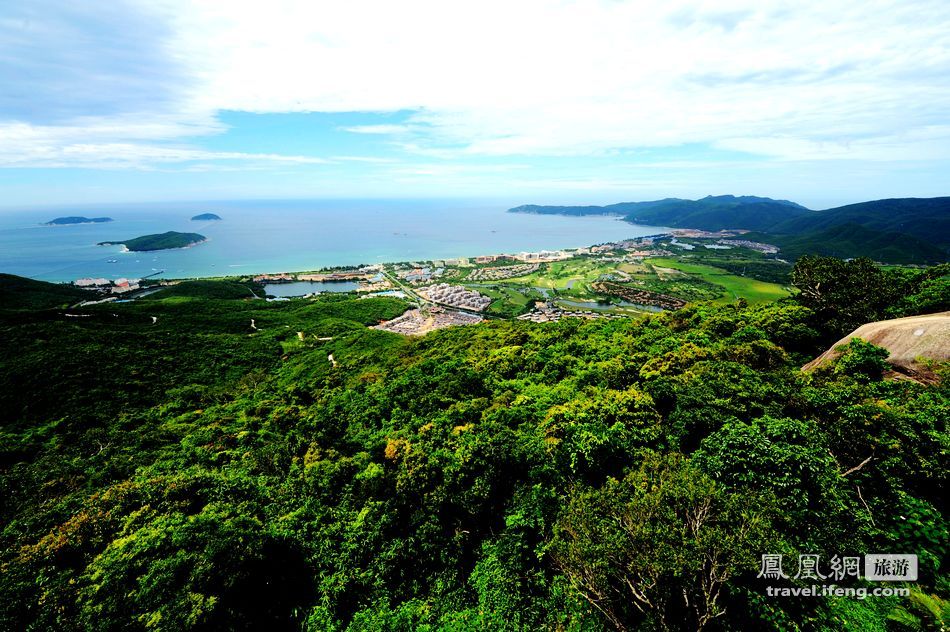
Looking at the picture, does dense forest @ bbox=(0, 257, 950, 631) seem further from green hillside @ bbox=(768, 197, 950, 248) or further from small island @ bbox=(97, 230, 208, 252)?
green hillside @ bbox=(768, 197, 950, 248)

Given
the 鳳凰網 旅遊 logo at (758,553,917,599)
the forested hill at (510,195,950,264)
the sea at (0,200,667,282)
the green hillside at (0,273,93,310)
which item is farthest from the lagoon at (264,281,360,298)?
the forested hill at (510,195,950,264)

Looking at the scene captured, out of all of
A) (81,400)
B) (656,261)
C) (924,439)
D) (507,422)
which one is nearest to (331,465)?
(507,422)

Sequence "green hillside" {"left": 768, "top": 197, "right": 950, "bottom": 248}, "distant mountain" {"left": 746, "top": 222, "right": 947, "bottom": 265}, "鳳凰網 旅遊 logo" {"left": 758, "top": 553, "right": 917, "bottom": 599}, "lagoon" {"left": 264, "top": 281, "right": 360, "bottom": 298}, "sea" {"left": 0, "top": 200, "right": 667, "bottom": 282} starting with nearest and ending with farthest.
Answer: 1. "鳳凰網 旅遊 logo" {"left": 758, "top": 553, "right": 917, "bottom": 599}
2. "lagoon" {"left": 264, "top": 281, "right": 360, "bottom": 298}
3. "distant mountain" {"left": 746, "top": 222, "right": 947, "bottom": 265}
4. "sea" {"left": 0, "top": 200, "right": 667, "bottom": 282}
5. "green hillside" {"left": 768, "top": 197, "right": 950, "bottom": 248}

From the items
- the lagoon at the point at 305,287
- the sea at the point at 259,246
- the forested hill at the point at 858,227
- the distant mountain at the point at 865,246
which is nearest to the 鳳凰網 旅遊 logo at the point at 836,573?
the lagoon at the point at 305,287

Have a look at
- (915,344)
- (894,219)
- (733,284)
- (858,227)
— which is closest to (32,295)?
(915,344)

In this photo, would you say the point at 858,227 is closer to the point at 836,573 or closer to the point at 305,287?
the point at 836,573

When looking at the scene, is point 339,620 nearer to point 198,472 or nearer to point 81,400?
point 198,472
